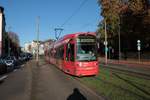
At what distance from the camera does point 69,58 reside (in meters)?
22.5

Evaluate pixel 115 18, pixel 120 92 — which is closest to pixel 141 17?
pixel 115 18

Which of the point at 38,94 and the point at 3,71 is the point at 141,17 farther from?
the point at 38,94

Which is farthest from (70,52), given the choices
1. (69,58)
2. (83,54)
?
(83,54)

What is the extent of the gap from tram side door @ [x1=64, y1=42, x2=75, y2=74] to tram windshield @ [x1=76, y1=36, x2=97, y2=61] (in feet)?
2.03

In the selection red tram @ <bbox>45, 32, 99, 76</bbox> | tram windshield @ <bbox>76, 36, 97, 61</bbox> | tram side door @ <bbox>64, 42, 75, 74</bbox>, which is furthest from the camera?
tram side door @ <bbox>64, 42, 75, 74</bbox>

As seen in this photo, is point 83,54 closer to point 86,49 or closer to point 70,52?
point 86,49

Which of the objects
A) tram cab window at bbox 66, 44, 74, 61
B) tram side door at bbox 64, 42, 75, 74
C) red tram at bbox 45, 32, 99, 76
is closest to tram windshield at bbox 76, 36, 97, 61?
red tram at bbox 45, 32, 99, 76

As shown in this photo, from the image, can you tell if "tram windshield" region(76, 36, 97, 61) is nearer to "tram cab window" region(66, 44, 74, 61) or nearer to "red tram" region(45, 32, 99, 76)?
"red tram" region(45, 32, 99, 76)

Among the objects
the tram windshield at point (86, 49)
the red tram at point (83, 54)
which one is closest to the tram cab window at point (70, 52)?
the red tram at point (83, 54)

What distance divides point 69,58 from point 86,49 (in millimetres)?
2013

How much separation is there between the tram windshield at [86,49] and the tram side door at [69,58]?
0.62 metres

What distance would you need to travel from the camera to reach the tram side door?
21.5m

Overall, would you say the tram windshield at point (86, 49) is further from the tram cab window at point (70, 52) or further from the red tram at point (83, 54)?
the tram cab window at point (70, 52)

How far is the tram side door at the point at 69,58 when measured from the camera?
70.7 ft
